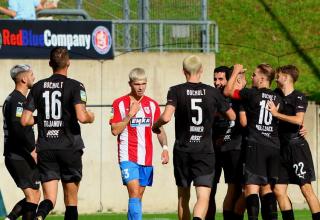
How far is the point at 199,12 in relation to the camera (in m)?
20.8

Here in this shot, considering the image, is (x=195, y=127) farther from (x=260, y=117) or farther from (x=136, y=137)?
(x=260, y=117)

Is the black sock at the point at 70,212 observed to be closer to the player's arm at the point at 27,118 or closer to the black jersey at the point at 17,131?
the player's arm at the point at 27,118

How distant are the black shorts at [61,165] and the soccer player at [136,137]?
3.04ft

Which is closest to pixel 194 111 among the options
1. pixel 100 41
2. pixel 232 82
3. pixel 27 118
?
pixel 232 82

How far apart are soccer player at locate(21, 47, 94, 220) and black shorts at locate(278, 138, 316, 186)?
9.90 ft

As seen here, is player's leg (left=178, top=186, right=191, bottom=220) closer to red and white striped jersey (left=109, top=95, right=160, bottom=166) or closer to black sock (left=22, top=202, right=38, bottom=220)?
red and white striped jersey (left=109, top=95, right=160, bottom=166)

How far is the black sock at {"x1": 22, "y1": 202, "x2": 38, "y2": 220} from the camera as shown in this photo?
13.7 metres

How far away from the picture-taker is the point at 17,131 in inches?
564

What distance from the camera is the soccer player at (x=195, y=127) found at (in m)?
13.0

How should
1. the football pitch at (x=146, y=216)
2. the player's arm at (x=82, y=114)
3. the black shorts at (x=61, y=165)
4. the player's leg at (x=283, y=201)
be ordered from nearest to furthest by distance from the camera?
1. the player's arm at (x=82, y=114)
2. the black shorts at (x=61, y=165)
3. the player's leg at (x=283, y=201)
4. the football pitch at (x=146, y=216)

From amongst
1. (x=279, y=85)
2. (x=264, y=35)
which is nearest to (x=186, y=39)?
(x=279, y=85)

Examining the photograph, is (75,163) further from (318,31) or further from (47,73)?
(318,31)

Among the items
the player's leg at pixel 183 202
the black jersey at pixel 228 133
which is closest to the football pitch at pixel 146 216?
the black jersey at pixel 228 133

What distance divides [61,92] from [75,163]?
2.71 ft
